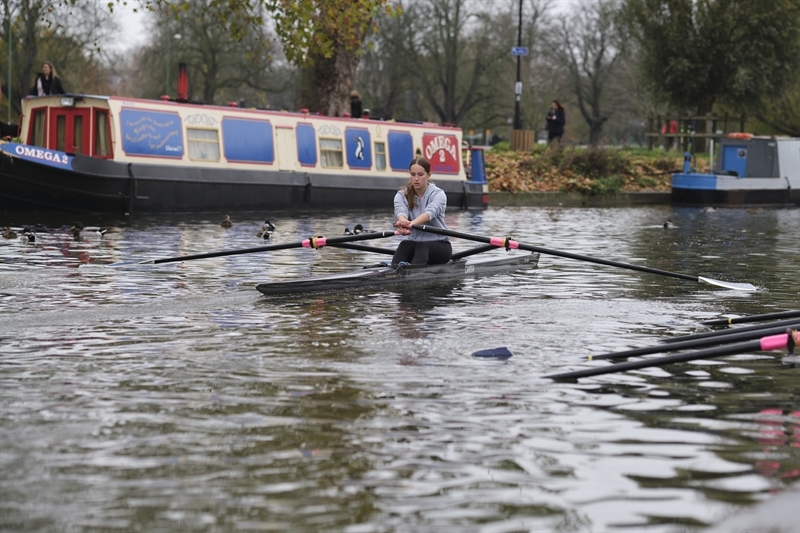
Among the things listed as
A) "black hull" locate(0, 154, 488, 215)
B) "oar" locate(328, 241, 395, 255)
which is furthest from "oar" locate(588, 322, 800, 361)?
"black hull" locate(0, 154, 488, 215)

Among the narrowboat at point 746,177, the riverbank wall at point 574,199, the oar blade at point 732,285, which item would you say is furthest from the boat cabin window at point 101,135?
the narrowboat at point 746,177

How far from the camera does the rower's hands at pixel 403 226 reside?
12664 mm

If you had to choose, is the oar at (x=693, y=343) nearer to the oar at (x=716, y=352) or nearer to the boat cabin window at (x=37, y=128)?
the oar at (x=716, y=352)

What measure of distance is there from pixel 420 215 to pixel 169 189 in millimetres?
11984

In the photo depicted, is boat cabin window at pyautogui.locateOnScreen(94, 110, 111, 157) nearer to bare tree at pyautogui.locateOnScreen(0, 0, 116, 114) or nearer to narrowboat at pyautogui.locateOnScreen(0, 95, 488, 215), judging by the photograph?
narrowboat at pyautogui.locateOnScreen(0, 95, 488, 215)

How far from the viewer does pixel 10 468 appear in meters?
5.72

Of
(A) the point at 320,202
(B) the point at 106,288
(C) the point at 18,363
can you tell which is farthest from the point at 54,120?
(C) the point at 18,363

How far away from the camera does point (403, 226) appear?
12711 mm

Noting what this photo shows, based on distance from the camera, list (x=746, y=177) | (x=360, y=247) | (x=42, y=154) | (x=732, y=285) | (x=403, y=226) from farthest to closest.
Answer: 1. (x=746, y=177)
2. (x=42, y=154)
3. (x=360, y=247)
4. (x=732, y=285)
5. (x=403, y=226)

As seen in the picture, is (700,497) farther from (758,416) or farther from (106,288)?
(106,288)

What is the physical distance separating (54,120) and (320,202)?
223 inches

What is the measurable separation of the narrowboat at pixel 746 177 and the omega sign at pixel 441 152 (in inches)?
268

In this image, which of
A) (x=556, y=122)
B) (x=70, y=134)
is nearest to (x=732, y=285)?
(x=70, y=134)

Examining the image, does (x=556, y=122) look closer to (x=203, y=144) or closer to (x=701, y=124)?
(x=701, y=124)
